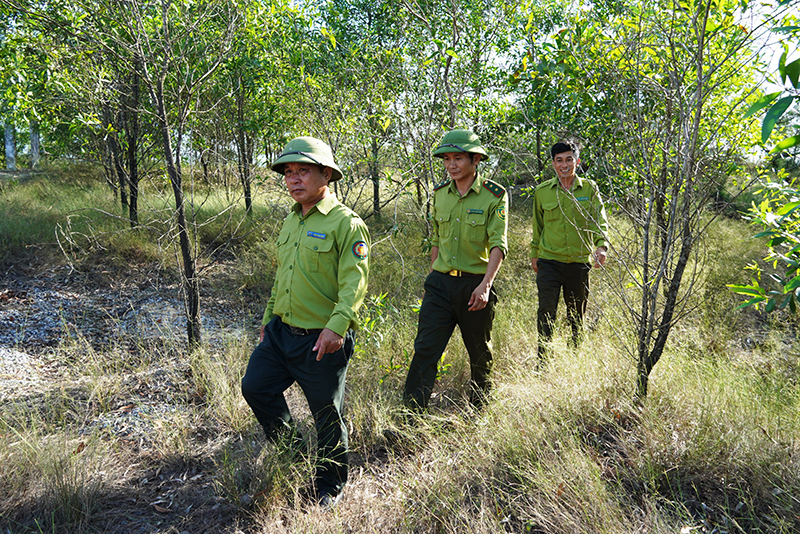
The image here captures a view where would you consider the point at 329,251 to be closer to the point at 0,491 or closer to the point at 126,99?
the point at 0,491

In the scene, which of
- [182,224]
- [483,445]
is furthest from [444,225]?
[182,224]

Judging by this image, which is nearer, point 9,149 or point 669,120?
point 669,120

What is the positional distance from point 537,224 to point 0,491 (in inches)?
170

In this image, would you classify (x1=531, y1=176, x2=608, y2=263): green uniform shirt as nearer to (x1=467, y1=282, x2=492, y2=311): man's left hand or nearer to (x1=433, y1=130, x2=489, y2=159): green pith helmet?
(x1=433, y1=130, x2=489, y2=159): green pith helmet

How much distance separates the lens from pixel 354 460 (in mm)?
3184

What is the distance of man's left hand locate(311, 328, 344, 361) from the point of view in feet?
8.21

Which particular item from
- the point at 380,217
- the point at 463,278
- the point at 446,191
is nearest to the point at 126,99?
the point at 380,217

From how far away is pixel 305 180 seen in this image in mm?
2715

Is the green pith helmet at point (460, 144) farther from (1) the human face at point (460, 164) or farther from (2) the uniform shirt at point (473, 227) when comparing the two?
(2) the uniform shirt at point (473, 227)

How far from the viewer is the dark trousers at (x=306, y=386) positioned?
2.67 meters

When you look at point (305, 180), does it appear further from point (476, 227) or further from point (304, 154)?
point (476, 227)

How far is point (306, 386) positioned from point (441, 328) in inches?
44.9

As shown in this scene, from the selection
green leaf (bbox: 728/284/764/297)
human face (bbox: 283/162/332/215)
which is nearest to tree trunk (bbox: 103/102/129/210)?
human face (bbox: 283/162/332/215)

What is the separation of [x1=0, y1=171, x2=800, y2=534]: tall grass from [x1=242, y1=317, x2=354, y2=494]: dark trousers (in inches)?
5.4
